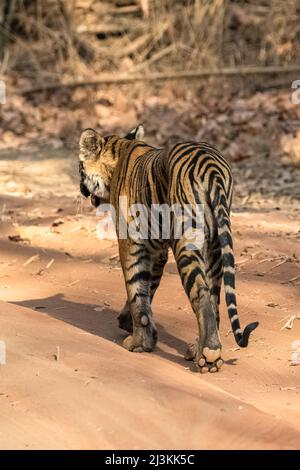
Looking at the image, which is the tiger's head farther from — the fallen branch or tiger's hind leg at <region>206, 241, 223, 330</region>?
the fallen branch

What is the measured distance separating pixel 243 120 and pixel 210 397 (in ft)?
34.3

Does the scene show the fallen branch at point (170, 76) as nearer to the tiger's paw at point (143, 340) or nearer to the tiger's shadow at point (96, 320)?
the tiger's shadow at point (96, 320)

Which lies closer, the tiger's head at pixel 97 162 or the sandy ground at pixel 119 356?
the sandy ground at pixel 119 356

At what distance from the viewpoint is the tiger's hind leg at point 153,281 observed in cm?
627

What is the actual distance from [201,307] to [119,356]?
556 millimetres

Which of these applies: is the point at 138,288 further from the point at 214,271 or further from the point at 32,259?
the point at 32,259

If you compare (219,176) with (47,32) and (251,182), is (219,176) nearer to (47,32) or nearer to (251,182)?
(251,182)

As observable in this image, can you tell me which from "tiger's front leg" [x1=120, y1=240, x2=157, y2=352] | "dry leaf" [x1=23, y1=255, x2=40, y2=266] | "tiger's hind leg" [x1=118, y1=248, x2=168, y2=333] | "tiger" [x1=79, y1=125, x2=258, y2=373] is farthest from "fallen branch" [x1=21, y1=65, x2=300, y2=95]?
"tiger's front leg" [x1=120, y1=240, x2=157, y2=352]

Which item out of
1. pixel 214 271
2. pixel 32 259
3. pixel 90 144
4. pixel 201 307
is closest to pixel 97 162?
pixel 90 144

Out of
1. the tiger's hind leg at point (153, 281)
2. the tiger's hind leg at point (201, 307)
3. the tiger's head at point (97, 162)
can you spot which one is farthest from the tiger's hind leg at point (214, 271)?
the tiger's head at point (97, 162)

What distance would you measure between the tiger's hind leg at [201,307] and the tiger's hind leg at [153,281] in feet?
2.16

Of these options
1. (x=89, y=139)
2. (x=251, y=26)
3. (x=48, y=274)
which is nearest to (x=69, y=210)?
(x=48, y=274)

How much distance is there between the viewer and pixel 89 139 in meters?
6.68

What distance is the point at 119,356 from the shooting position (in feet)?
18.0
